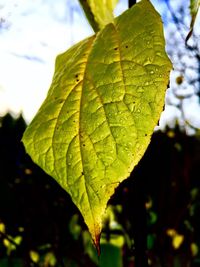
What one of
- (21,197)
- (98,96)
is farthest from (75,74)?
→ (21,197)

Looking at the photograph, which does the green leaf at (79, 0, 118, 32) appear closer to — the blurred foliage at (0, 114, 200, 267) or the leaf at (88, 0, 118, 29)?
the leaf at (88, 0, 118, 29)

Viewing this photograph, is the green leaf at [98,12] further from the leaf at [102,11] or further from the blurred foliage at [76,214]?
the blurred foliage at [76,214]

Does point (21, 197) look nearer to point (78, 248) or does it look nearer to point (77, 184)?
point (78, 248)

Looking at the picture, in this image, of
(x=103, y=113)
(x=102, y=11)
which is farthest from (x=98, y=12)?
(x=103, y=113)

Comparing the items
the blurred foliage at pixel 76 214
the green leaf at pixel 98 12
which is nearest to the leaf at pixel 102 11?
the green leaf at pixel 98 12

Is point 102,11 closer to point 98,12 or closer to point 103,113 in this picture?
point 98,12
